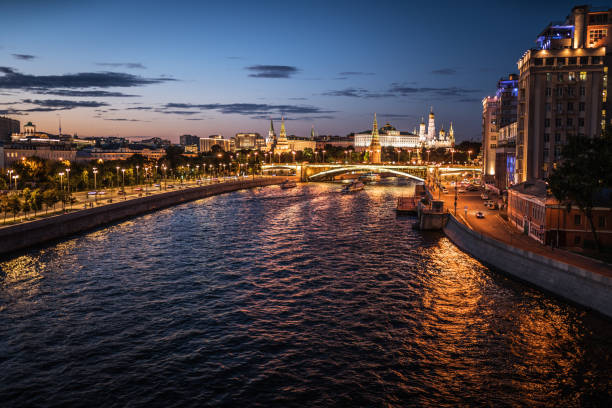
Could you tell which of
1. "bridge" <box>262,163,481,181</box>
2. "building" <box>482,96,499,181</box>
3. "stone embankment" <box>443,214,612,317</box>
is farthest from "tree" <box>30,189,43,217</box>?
"building" <box>482,96,499,181</box>

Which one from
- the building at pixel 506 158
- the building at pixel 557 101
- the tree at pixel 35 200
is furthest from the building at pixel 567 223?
the tree at pixel 35 200

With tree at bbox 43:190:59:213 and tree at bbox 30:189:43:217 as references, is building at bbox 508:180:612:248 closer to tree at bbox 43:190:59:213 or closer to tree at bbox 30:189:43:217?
tree at bbox 30:189:43:217

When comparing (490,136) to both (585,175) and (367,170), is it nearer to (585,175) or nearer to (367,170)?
(367,170)

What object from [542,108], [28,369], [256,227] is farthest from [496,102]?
[28,369]

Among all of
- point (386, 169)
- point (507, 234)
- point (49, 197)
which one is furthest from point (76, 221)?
point (386, 169)

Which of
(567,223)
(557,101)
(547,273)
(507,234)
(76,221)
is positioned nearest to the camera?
(547,273)

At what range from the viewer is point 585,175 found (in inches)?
1287

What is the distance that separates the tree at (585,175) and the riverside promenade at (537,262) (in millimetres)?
3916

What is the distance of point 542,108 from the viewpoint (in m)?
66.2

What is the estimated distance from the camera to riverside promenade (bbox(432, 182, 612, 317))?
2711 centimetres

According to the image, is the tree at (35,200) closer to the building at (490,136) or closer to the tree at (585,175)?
the tree at (585,175)

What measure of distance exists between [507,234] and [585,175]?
10881 mm

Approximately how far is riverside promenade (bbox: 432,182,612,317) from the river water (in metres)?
0.96

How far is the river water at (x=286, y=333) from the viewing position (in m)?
19.7
